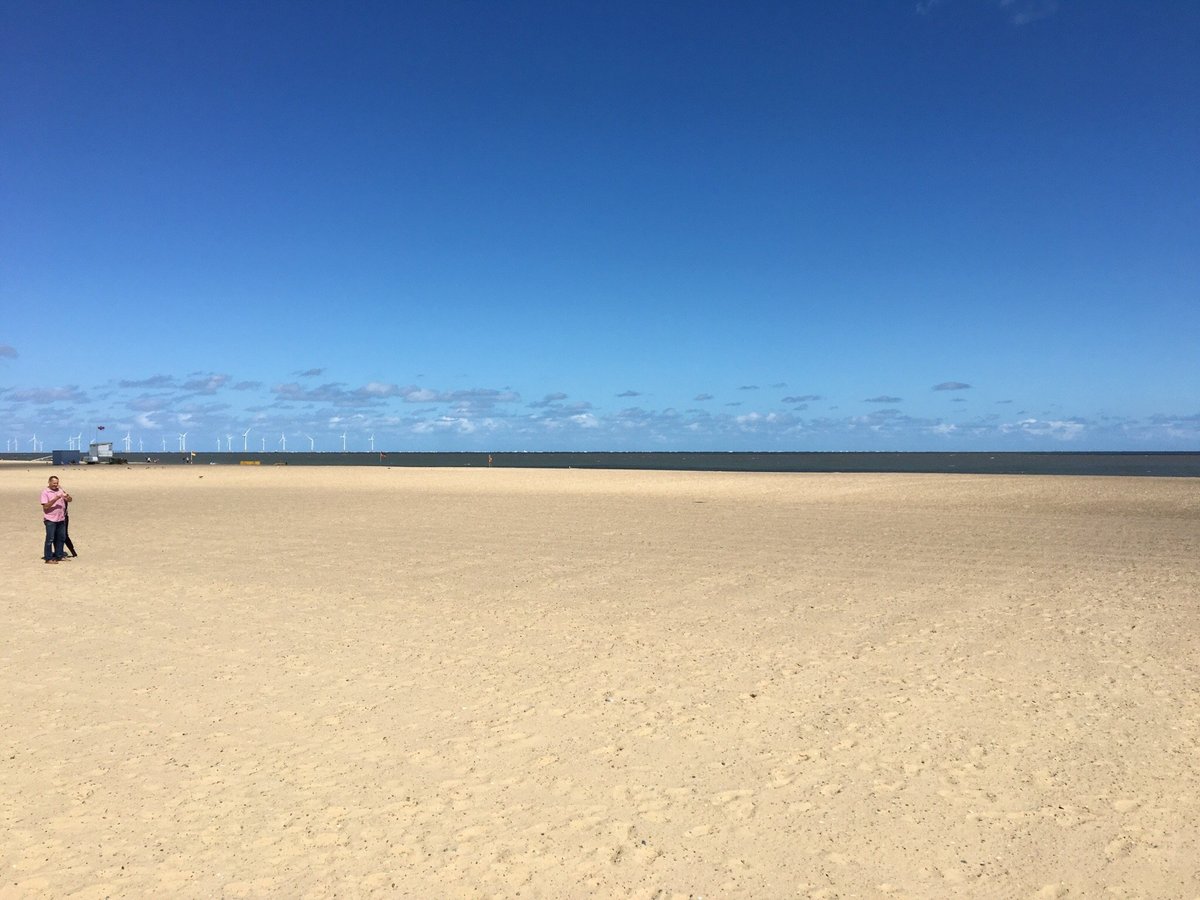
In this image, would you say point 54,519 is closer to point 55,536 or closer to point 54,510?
point 54,510

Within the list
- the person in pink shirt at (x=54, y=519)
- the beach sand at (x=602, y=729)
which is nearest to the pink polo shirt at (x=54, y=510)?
the person in pink shirt at (x=54, y=519)

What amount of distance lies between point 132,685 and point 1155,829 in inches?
369

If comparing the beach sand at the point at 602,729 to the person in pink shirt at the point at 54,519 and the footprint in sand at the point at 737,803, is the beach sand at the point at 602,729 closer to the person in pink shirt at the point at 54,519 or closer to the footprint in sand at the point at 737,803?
the footprint in sand at the point at 737,803

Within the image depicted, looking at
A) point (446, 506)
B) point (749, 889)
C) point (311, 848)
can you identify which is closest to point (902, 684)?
point (749, 889)

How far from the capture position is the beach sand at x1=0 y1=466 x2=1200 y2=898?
17.0ft

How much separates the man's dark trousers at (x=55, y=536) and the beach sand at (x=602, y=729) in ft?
1.77

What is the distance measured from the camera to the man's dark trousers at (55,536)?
17.3 meters

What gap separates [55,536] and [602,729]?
50.2 feet

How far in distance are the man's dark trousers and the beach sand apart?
0.54 meters

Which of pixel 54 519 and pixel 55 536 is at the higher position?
pixel 54 519

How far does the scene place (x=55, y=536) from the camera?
17.4 m

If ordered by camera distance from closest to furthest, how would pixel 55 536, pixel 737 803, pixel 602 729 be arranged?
pixel 737 803, pixel 602 729, pixel 55 536

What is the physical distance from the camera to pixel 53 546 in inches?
715

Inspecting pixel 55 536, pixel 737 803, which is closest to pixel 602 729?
pixel 737 803
